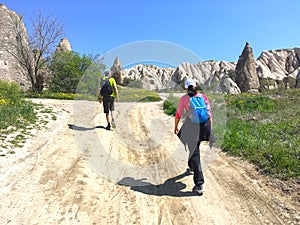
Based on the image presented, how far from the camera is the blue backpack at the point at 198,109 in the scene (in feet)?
12.5

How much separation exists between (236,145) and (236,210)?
3.01m

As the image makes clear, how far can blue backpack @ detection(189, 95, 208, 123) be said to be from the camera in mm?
3822

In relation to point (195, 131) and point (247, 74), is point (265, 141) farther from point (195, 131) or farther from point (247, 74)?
point (247, 74)

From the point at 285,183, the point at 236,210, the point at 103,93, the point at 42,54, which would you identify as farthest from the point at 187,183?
the point at 42,54

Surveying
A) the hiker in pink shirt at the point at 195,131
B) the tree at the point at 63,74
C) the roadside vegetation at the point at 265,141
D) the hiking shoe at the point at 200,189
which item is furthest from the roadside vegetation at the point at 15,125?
the tree at the point at 63,74

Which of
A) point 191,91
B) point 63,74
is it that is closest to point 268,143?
point 191,91

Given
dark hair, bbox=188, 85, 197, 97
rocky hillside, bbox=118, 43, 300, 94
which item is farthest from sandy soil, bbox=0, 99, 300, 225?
rocky hillside, bbox=118, 43, 300, 94

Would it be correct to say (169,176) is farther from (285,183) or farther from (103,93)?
(103,93)

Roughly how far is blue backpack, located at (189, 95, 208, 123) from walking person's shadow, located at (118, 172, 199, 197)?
1.27 metres

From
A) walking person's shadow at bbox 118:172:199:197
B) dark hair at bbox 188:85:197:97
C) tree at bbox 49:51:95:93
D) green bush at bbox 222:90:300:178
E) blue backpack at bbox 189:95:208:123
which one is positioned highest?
tree at bbox 49:51:95:93

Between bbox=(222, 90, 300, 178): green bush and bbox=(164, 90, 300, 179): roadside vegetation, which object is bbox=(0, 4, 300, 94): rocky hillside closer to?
bbox=(164, 90, 300, 179): roadside vegetation

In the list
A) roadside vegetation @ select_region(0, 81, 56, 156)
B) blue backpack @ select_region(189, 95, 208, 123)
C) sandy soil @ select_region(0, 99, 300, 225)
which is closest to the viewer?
sandy soil @ select_region(0, 99, 300, 225)

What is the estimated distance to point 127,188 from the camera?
406cm

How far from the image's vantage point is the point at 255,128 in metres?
7.66
